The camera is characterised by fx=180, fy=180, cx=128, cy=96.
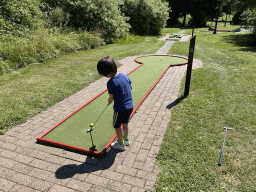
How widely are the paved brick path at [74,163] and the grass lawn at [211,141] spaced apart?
0.25 meters

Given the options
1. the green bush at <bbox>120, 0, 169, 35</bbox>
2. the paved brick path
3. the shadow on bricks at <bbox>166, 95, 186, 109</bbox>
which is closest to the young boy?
the paved brick path

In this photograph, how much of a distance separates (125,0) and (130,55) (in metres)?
12.1

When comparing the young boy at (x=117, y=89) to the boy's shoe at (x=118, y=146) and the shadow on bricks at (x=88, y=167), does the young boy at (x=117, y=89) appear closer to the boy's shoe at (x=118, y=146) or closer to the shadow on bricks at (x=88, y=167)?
the boy's shoe at (x=118, y=146)

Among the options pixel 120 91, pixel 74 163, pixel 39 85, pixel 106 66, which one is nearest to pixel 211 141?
pixel 120 91

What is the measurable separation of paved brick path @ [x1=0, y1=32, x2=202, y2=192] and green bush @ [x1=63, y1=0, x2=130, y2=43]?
11.7 m

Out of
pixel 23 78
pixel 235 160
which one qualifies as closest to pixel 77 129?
pixel 235 160

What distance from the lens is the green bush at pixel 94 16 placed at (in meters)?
14.1

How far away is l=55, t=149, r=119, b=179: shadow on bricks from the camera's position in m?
2.92

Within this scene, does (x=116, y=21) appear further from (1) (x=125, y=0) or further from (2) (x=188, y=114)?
(2) (x=188, y=114)

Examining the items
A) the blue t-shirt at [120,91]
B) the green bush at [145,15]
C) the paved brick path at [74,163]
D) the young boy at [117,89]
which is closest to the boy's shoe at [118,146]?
the paved brick path at [74,163]

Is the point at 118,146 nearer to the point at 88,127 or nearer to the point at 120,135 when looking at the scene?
the point at 120,135

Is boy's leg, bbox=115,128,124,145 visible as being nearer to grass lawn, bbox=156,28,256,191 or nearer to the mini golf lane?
the mini golf lane

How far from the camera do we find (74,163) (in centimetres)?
312

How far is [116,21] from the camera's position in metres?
15.5
